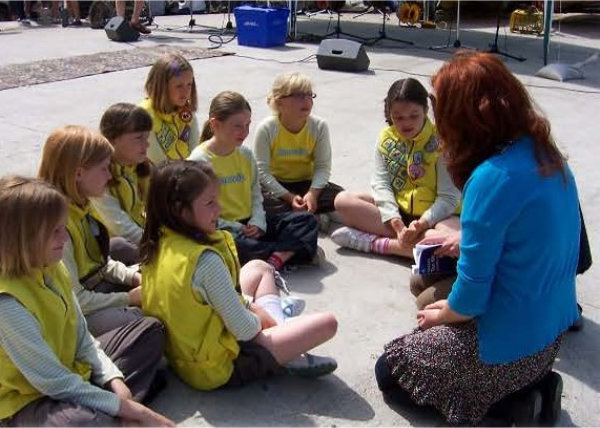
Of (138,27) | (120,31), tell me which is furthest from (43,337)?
(138,27)

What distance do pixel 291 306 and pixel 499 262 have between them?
1.03 m

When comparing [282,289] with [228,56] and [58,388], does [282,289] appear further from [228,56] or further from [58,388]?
[228,56]

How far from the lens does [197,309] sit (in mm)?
2355

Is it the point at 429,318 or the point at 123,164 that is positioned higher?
the point at 123,164

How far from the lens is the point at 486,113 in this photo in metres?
2.10

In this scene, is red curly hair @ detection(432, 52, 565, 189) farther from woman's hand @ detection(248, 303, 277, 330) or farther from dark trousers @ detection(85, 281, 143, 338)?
dark trousers @ detection(85, 281, 143, 338)

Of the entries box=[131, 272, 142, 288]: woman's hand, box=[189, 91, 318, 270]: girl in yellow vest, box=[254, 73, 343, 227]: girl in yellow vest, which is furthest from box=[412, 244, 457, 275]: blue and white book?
box=[254, 73, 343, 227]: girl in yellow vest

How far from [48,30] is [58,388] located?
1244 centimetres

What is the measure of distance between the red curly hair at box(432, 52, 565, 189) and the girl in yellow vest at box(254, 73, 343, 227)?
178 centimetres

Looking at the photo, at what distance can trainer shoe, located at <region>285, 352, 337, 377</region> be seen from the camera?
2.53 meters

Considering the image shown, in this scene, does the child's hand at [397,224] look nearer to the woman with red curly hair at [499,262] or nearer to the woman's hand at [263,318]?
the woman's hand at [263,318]

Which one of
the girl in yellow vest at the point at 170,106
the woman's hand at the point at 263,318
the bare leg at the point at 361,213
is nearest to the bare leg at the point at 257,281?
the woman's hand at the point at 263,318

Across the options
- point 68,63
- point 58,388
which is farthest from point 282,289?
point 68,63

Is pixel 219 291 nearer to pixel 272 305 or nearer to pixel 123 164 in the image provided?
pixel 272 305
